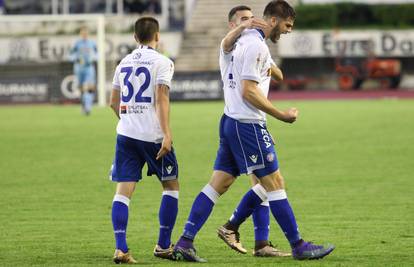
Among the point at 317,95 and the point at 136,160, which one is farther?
the point at 317,95

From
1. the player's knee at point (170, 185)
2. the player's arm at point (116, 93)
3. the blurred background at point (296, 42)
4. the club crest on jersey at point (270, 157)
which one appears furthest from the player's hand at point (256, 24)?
the blurred background at point (296, 42)

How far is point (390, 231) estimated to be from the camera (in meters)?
10.6

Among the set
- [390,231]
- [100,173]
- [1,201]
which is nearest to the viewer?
Answer: [390,231]

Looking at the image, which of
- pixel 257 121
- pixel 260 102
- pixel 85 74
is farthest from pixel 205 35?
pixel 260 102

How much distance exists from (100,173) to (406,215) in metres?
5.86

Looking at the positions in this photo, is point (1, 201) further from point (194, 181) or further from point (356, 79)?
point (356, 79)

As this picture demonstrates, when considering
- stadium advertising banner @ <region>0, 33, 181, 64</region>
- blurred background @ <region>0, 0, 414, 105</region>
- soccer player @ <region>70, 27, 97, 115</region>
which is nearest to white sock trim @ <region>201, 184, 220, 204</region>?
soccer player @ <region>70, 27, 97, 115</region>

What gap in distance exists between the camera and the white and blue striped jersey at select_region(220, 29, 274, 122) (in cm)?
883

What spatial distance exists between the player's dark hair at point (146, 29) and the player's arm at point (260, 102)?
840 millimetres

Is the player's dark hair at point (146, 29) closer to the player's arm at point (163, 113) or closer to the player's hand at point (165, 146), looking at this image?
the player's arm at point (163, 113)

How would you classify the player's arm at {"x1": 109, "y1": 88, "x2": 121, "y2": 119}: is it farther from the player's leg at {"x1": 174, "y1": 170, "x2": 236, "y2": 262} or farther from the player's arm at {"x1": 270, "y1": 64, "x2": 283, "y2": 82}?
the player's arm at {"x1": 270, "y1": 64, "x2": 283, "y2": 82}

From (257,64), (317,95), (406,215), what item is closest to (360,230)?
(406,215)

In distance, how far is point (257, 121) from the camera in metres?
9.01

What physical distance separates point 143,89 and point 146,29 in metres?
0.48
